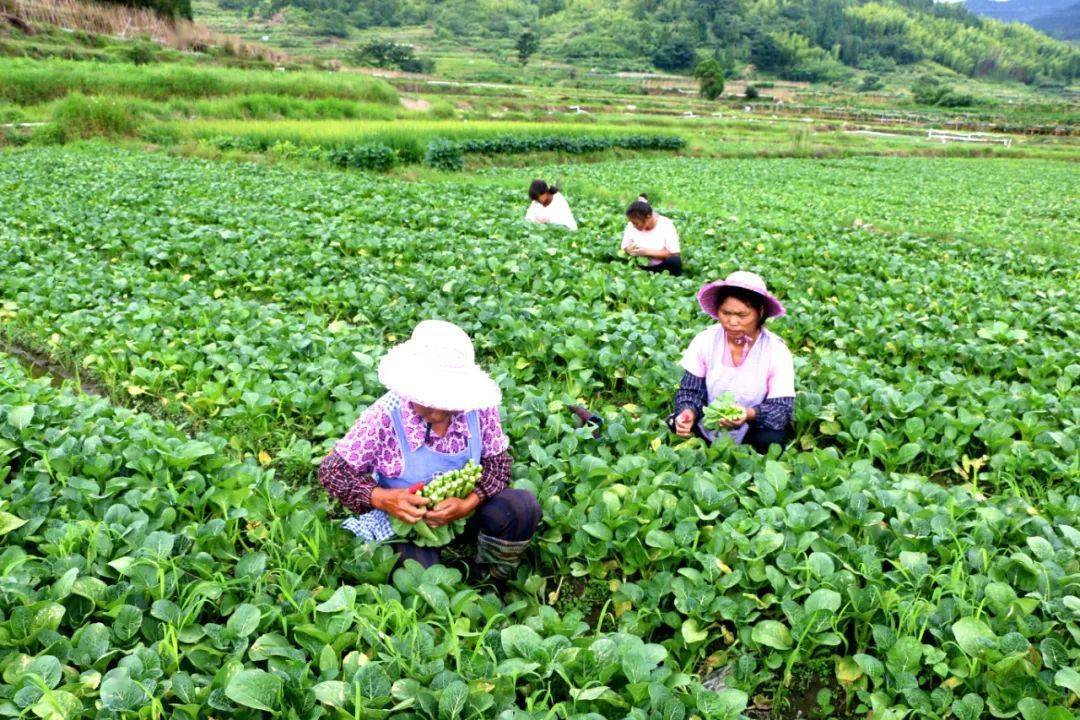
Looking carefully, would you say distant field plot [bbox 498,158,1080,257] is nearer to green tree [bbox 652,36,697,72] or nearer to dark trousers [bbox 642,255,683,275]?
dark trousers [bbox 642,255,683,275]

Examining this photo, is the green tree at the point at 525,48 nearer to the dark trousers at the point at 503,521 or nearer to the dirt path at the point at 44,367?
the dirt path at the point at 44,367

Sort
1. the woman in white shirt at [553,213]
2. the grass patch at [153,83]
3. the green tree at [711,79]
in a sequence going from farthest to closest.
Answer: the green tree at [711,79]
the grass patch at [153,83]
the woman in white shirt at [553,213]

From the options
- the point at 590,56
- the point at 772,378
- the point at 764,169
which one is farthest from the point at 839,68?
the point at 772,378

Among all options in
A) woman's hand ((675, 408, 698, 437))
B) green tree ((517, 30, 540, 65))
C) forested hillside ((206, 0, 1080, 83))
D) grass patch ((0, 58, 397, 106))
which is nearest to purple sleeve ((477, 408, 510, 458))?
woman's hand ((675, 408, 698, 437))

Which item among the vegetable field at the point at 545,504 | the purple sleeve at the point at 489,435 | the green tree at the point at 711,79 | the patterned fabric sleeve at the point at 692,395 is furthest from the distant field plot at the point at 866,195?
the green tree at the point at 711,79

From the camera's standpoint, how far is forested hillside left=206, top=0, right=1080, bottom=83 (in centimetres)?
10450

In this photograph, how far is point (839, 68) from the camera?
112 meters

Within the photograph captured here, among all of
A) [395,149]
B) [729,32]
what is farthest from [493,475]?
[729,32]

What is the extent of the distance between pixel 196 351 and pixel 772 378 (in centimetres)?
383

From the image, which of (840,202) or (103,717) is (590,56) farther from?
(103,717)

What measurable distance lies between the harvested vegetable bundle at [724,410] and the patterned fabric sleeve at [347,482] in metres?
1.88

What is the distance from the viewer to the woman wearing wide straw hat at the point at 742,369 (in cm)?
386

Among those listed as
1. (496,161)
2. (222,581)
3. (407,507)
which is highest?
(407,507)

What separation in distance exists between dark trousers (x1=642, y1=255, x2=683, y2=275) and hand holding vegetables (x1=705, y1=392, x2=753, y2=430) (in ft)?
14.3
